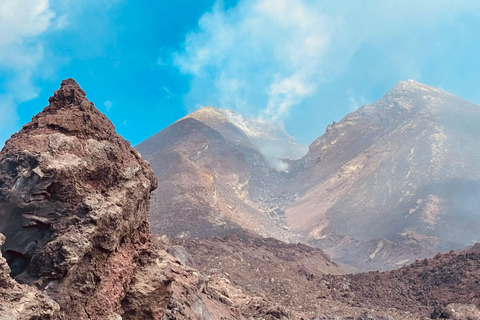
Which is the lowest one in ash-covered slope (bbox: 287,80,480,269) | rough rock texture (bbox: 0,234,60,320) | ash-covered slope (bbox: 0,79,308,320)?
rough rock texture (bbox: 0,234,60,320)

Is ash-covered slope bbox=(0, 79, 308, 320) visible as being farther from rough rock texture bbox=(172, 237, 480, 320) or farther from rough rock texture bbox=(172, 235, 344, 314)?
rough rock texture bbox=(172, 235, 344, 314)

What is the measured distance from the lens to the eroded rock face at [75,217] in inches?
205

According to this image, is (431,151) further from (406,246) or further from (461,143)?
(406,246)

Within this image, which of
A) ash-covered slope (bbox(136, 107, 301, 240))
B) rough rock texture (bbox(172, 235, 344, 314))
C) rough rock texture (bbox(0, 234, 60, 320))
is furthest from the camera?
ash-covered slope (bbox(136, 107, 301, 240))

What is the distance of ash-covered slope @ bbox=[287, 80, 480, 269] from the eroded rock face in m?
44.6

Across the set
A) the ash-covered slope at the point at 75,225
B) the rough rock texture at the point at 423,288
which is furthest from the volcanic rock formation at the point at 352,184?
the ash-covered slope at the point at 75,225

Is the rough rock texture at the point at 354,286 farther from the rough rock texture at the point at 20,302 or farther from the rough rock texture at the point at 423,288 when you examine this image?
the rough rock texture at the point at 20,302

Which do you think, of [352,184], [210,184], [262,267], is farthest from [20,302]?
[352,184]

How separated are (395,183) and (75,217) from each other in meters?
69.4

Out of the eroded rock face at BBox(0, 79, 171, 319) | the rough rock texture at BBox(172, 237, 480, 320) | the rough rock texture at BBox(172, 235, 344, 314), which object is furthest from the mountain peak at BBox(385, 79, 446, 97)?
the eroded rock face at BBox(0, 79, 171, 319)

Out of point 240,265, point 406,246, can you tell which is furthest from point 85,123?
point 406,246

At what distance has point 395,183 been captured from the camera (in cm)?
6869

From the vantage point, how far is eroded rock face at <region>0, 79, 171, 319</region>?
520 cm

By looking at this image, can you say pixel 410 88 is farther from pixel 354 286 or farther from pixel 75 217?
pixel 75 217
